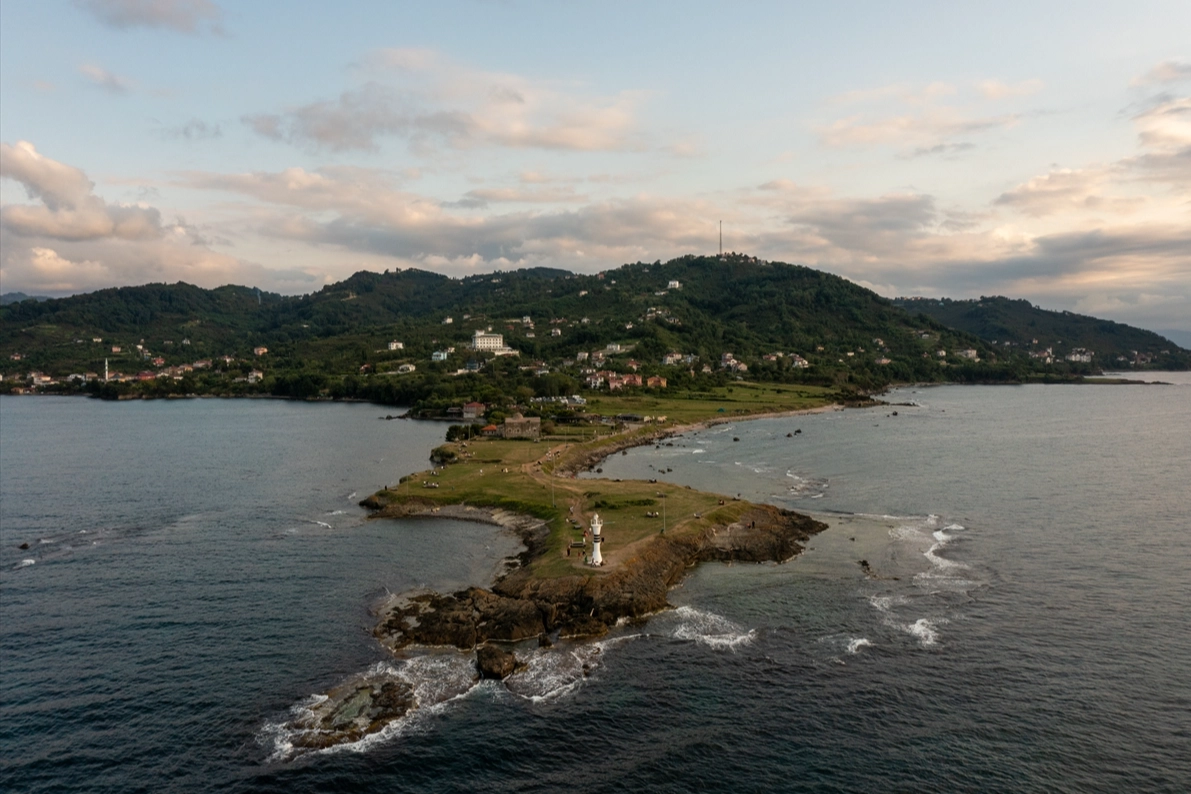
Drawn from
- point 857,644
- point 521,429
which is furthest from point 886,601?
point 521,429

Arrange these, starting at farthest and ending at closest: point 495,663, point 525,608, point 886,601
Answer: point 886,601 < point 525,608 < point 495,663

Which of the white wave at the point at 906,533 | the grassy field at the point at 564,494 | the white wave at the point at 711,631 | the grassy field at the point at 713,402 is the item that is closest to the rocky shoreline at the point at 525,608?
the grassy field at the point at 564,494

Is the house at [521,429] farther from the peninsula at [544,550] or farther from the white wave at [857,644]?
the white wave at [857,644]

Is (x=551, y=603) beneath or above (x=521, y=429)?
beneath

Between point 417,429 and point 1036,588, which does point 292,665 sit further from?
point 417,429

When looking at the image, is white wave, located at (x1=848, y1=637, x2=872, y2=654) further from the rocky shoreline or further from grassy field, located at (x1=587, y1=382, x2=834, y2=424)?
grassy field, located at (x1=587, y1=382, x2=834, y2=424)

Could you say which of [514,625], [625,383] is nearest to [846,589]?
[514,625]

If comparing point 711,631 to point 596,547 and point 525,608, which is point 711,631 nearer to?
point 596,547
